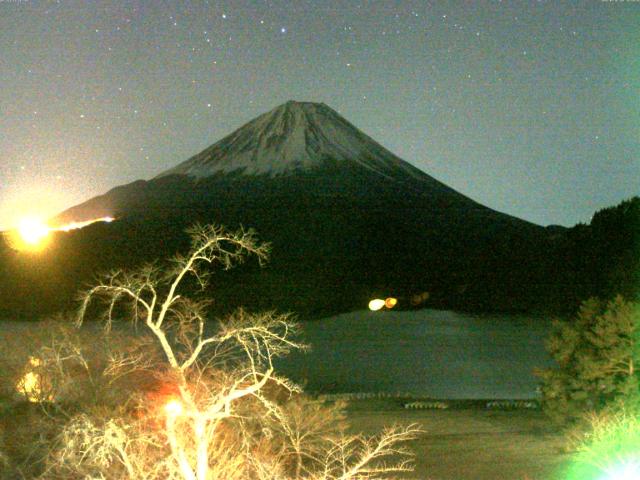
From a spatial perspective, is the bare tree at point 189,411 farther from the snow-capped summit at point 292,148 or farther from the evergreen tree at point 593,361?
the snow-capped summit at point 292,148

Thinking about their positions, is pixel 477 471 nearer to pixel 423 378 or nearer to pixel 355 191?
pixel 423 378

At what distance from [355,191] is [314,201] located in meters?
6.33

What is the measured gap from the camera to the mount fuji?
68.4m

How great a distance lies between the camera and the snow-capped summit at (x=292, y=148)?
333ft

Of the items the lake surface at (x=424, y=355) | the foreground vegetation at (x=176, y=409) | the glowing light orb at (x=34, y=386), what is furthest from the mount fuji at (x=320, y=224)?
the glowing light orb at (x=34, y=386)

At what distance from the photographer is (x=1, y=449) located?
11922 millimetres

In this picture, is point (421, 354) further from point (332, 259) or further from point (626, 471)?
point (332, 259)

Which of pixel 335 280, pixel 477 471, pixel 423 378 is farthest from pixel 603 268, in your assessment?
pixel 335 280

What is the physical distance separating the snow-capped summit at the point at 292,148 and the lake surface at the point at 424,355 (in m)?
42.4

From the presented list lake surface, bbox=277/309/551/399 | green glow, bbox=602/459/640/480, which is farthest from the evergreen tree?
lake surface, bbox=277/309/551/399

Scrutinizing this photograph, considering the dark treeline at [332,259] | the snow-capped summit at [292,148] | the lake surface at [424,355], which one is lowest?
the lake surface at [424,355]

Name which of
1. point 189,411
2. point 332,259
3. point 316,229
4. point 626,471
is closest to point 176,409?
point 189,411

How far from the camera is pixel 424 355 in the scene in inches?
1630

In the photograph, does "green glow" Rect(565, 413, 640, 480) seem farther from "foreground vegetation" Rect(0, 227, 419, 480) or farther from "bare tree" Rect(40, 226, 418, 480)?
"bare tree" Rect(40, 226, 418, 480)
